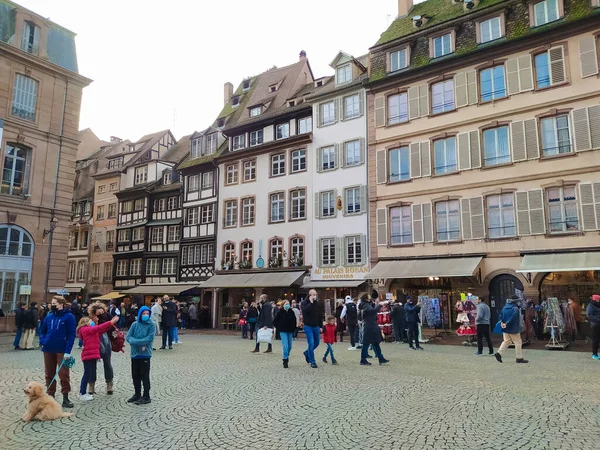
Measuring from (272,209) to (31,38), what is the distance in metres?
16.0

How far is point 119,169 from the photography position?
142 feet

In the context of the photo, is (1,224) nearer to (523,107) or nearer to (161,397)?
(161,397)

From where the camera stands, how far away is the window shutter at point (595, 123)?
788 inches

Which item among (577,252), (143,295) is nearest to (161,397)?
(577,252)

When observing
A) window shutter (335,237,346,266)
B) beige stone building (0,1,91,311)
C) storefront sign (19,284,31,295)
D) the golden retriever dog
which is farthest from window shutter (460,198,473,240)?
storefront sign (19,284,31,295)

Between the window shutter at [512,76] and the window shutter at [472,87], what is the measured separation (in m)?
1.45

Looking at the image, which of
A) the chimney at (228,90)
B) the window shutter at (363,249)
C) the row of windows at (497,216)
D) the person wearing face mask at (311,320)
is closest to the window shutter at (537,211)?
the row of windows at (497,216)

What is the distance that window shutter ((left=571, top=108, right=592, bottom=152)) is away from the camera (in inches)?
795

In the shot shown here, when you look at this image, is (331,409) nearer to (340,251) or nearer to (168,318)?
(168,318)

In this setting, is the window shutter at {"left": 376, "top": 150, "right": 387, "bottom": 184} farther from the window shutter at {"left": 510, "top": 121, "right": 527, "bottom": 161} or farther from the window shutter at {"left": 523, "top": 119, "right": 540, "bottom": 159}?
the window shutter at {"left": 523, "top": 119, "right": 540, "bottom": 159}

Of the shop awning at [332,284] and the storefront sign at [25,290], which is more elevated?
the shop awning at [332,284]

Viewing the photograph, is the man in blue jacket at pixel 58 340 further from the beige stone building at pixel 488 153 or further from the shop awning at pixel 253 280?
the shop awning at pixel 253 280

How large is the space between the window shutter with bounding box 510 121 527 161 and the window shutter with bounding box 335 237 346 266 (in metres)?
9.68

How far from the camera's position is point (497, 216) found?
22141 mm
